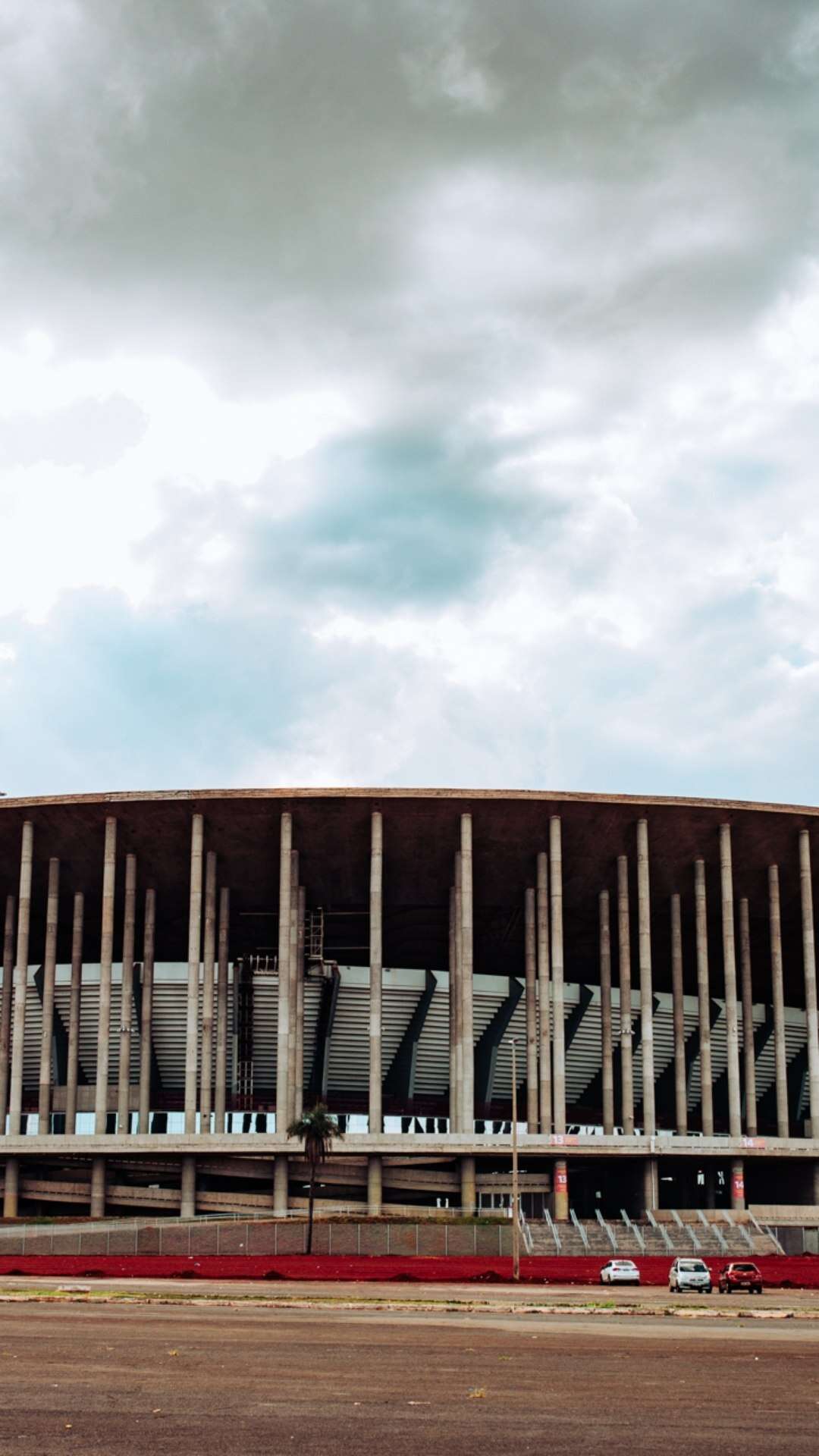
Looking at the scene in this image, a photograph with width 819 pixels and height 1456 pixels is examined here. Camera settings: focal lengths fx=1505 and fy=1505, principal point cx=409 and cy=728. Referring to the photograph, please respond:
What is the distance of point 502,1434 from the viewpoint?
16656mm

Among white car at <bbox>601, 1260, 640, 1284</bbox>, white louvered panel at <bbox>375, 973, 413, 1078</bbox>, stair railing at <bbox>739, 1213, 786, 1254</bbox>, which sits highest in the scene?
white louvered panel at <bbox>375, 973, 413, 1078</bbox>

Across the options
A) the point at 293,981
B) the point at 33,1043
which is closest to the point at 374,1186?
the point at 293,981

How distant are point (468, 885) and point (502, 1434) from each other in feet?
193

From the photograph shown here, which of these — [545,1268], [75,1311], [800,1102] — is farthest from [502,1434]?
[800,1102]

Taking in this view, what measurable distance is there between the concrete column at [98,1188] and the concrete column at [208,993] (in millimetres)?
5461

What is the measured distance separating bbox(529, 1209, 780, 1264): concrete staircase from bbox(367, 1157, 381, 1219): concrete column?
8356 mm

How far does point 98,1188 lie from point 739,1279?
38.4 meters

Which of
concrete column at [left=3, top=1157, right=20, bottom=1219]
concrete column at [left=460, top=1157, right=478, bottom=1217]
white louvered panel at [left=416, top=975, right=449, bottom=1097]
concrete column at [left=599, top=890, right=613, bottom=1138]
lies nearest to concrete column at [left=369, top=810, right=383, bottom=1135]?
concrete column at [left=460, top=1157, right=478, bottom=1217]

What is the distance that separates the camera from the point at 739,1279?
1748 inches

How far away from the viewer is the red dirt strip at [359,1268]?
163 feet

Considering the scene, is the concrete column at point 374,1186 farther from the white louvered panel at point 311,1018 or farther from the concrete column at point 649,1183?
the white louvered panel at point 311,1018

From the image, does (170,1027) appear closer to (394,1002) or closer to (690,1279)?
(394,1002)

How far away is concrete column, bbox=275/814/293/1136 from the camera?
236 feet

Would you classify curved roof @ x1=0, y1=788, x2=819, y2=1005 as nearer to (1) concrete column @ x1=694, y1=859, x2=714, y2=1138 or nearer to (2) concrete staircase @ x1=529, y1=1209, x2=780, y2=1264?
(1) concrete column @ x1=694, y1=859, x2=714, y2=1138
